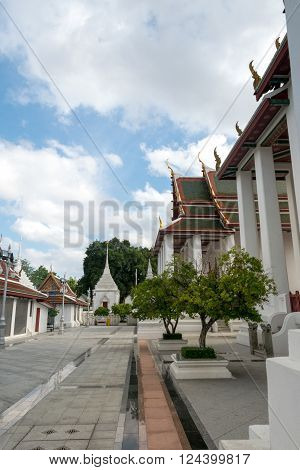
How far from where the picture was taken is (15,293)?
21922 mm

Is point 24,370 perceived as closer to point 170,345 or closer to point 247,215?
point 170,345

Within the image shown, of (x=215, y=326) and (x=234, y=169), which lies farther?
(x=215, y=326)

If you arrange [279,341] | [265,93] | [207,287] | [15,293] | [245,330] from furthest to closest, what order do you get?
[15,293] < [245,330] < [265,93] < [279,341] < [207,287]

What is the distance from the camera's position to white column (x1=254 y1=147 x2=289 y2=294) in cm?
Result: 1459

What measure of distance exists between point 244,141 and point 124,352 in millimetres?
11500

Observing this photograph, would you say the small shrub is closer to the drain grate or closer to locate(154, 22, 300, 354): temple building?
locate(154, 22, 300, 354): temple building

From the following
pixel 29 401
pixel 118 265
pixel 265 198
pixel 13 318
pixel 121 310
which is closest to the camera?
pixel 29 401

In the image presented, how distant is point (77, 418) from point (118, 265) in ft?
158

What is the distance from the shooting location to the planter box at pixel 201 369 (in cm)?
902

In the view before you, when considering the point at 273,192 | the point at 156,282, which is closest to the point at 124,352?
the point at 156,282

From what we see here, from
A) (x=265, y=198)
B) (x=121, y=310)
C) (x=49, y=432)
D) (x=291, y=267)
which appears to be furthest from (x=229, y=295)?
(x=121, y=310)

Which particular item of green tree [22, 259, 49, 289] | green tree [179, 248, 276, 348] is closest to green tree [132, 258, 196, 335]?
green tree [179, 248, 276, 348]

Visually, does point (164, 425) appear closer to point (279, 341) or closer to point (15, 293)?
point (279, 341)

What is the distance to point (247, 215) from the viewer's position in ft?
60.1
